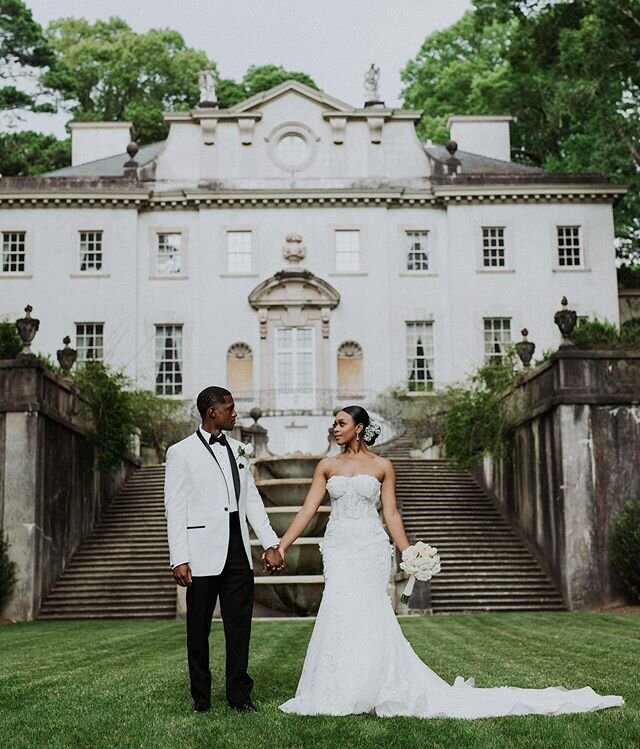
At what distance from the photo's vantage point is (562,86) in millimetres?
29781

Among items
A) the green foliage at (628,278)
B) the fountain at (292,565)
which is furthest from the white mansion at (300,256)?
the fountain at (292,565)

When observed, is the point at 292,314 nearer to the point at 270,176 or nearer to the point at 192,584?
the point at 270,176

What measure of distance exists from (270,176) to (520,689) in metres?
31.7

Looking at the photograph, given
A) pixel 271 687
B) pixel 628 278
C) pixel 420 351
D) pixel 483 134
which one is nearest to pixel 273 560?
pixel 271 687

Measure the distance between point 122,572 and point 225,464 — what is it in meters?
14.9

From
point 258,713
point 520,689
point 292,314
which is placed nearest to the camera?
point 258,713

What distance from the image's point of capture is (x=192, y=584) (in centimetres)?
737

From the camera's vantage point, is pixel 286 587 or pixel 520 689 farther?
pixel 286 587

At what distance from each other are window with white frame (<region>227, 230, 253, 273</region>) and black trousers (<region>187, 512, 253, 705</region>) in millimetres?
30937

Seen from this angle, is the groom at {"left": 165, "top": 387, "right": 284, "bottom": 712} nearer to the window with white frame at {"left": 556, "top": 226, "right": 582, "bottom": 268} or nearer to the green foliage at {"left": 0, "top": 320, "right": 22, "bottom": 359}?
the green foliage at {"left": 0, "top": 320, "right": 22, "bottom": 359}

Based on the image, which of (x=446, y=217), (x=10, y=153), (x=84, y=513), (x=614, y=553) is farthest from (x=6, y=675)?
(x=10, y=153)

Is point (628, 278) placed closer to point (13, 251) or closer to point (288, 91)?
point (288, 91)

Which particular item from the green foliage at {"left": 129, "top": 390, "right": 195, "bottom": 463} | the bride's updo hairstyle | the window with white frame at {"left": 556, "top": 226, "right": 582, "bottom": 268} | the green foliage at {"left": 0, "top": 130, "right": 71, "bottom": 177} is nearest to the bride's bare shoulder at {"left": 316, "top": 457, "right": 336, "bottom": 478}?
the bride's updo hairstyle

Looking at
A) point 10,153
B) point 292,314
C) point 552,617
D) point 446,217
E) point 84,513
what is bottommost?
point 552,617
